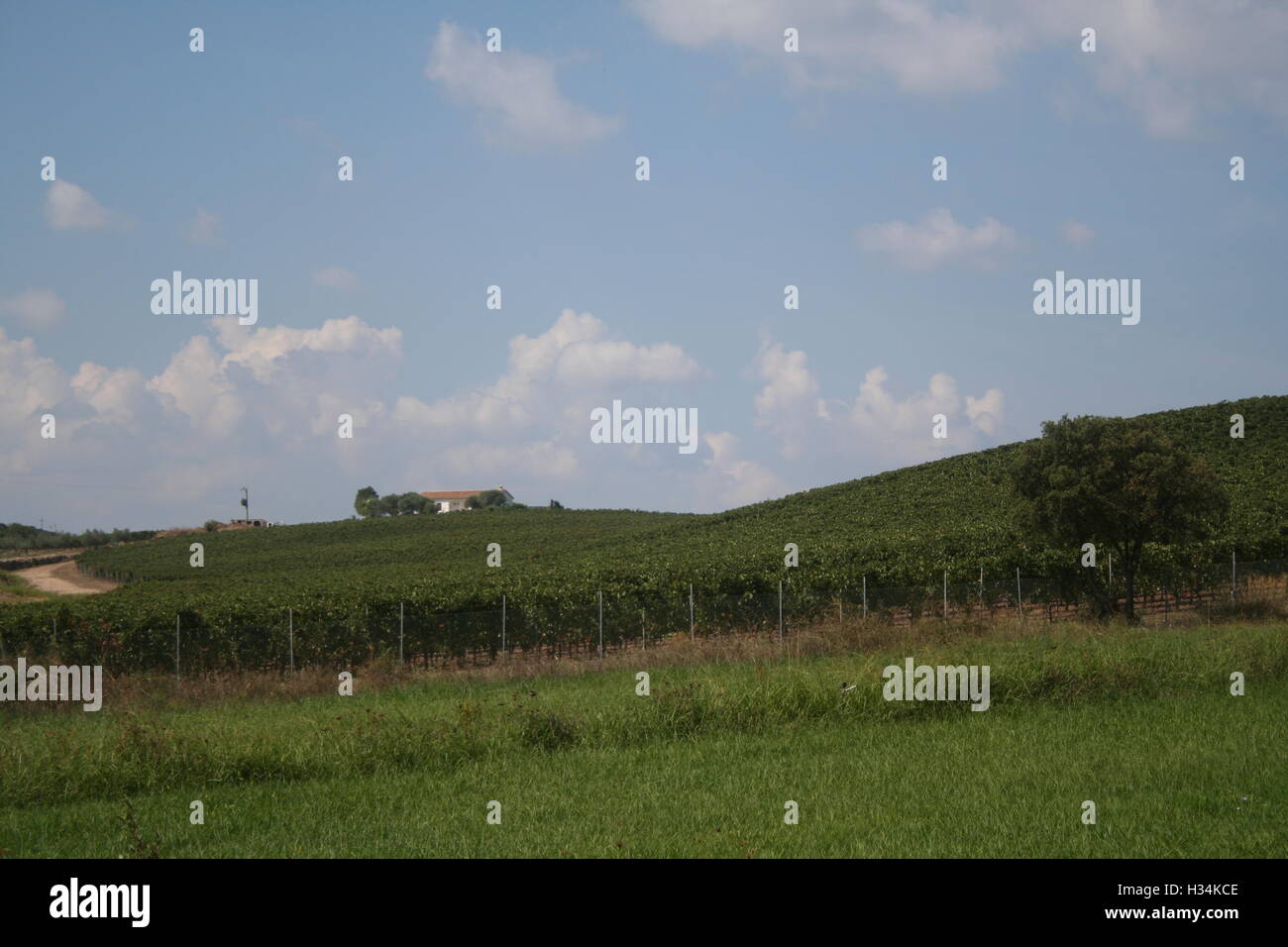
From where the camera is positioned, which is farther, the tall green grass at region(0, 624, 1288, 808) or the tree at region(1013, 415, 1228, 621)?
the tree at region(1013, 415, 1228, 621)

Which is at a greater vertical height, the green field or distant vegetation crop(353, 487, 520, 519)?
distant vegetation crop(353, 487, 520, 519)

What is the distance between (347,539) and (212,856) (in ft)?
229

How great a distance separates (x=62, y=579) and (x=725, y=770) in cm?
6460

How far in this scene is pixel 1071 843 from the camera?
24.9ft

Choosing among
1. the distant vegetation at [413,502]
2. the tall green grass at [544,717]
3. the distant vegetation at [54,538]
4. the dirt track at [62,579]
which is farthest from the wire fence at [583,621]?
the distant vegetation at [413,502]

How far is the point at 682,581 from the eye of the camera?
2872cm

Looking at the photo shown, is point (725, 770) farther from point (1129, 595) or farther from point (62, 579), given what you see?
point (62, 579)

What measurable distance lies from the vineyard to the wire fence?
0.17 feet

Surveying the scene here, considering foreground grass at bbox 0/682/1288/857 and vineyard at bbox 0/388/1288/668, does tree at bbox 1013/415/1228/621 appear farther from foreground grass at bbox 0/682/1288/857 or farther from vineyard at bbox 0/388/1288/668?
foreground grass at bbox 0/682/1288/857

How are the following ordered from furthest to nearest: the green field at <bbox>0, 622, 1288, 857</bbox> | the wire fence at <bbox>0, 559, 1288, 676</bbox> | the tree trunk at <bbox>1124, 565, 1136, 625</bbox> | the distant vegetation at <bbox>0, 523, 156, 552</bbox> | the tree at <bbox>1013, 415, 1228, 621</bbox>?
the distant vegetation at <bbox>0, 523, 156, 552</bbox> < the tree trunk at <bbox>1124, 565, 1136, 625</bbox> < the tree at <bbox>1013, 415, 1228, 621</bbox> < the wire fence at <bbox>0, 559, 1288, 676</bbox> < the green field at <bbox>0, 622, 1288, 857</bbox>

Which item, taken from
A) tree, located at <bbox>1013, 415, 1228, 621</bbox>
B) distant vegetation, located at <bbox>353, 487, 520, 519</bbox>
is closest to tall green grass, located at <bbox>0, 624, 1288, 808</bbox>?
tree, located at <bbox>1013, 415, 1228, 621</bbox>

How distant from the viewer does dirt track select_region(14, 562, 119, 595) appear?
56237 mm
